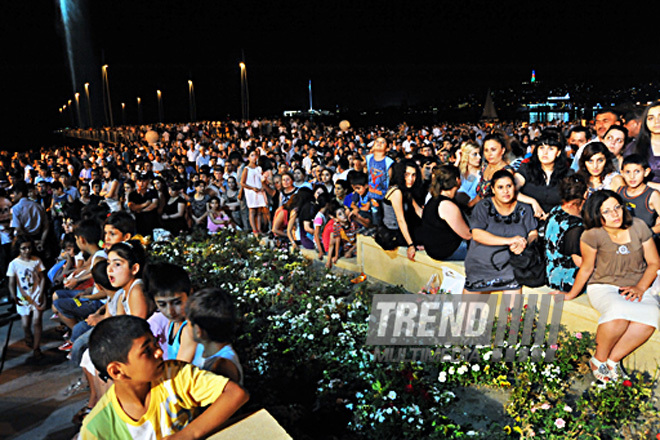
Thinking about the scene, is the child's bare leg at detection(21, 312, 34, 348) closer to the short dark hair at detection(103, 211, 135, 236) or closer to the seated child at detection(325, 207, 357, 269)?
the short dark hair at detection(103, 211, 135, 236)

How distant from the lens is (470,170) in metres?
7.29

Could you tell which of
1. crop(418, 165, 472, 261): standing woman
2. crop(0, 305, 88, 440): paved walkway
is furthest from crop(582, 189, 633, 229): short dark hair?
crop(0, 305, 88, 440): paved walkway

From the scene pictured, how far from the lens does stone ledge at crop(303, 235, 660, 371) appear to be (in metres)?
4.57

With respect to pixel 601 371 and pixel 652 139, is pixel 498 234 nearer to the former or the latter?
pixel 601 371

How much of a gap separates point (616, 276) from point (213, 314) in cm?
361

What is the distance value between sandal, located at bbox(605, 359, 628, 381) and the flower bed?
172 mm

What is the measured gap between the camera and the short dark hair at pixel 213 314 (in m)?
3.52

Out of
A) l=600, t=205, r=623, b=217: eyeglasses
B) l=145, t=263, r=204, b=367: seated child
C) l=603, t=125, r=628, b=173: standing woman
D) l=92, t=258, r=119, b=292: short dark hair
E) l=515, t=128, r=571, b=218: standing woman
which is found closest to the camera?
l=145, t=263, r=204, b=367: seated child

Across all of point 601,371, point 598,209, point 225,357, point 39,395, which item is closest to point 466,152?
point 598,209

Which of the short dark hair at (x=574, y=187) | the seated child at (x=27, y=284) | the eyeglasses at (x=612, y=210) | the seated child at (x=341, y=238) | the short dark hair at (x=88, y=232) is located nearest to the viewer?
the eyeglasses at (x=612, y=210)

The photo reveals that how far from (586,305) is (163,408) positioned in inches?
161

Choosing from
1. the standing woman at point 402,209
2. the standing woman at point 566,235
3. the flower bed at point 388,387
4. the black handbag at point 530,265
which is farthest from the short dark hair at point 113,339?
the standing woman at point 402,209

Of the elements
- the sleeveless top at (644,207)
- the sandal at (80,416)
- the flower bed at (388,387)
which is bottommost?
the sandal at (80,416)

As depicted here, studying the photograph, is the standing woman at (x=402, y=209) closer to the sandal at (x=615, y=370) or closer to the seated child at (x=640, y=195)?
the seated child at (x=640, y=195)
